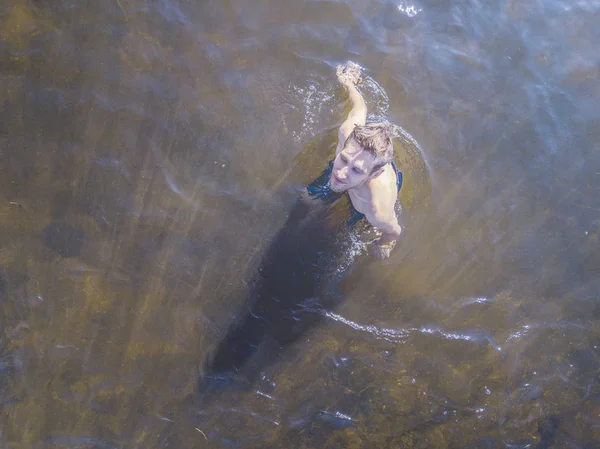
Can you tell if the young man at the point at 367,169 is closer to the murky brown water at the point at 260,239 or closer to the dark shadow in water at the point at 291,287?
the murky brown water at the point at 260,239

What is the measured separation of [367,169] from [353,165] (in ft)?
0.44

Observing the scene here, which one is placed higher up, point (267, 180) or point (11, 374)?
point (267, 180)

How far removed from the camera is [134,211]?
4883 mm

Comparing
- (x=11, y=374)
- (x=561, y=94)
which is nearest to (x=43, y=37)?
(x=11, y=374)

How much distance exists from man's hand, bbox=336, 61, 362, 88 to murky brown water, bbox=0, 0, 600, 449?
153 mm

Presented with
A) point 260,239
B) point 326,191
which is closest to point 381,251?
point 326,191

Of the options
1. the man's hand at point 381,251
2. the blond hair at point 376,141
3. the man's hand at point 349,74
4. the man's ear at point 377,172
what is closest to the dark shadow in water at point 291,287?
the man's hand at point 381,251

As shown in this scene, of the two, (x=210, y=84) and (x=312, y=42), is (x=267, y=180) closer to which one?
(x=210, y=84)

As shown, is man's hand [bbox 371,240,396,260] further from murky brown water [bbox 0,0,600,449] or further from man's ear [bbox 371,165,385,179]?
man's ear [bbox 371,165,385,179]

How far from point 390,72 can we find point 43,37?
4.30 m

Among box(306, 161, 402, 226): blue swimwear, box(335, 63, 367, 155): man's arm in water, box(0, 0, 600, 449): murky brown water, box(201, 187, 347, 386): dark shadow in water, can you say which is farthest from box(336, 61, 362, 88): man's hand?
box(201, 187, 347, 386): dark shadow in water

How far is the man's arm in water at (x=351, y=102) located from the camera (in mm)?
4691

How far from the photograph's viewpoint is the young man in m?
3.86

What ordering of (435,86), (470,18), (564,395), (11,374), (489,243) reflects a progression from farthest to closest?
→ (470,18) < (435,86) < (489,243) < (564,395) < (11,374)
